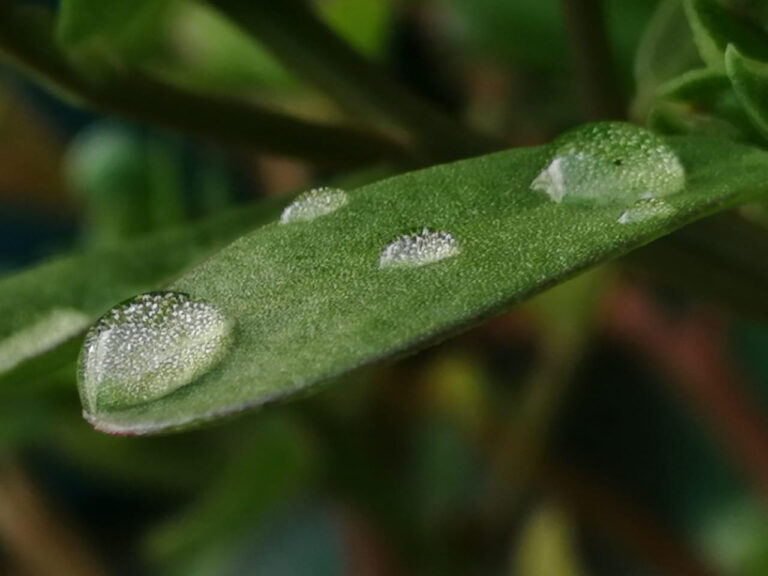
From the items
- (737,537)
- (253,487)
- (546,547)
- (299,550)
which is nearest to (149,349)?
(253,487)

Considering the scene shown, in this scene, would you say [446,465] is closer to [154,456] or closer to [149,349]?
[154,456]

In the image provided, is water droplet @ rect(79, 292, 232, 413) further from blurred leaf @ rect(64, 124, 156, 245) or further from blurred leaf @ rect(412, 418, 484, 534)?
blurred leaf @ rect(412, 418, 484, 534)

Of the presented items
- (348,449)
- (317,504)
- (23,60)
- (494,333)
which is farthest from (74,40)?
(317,504)

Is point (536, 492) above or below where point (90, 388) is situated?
below

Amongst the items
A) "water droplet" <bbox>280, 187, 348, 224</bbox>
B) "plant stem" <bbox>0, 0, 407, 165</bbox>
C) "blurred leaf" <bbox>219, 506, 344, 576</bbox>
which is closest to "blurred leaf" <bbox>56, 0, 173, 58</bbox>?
"plant stem" <bbox>0, 0, 407, 165</bbox>

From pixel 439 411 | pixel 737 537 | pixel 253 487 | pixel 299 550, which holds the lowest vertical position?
pixel 299 550

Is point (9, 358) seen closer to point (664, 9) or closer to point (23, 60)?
point (23, 60)

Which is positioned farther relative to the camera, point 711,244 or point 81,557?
point 81,557
